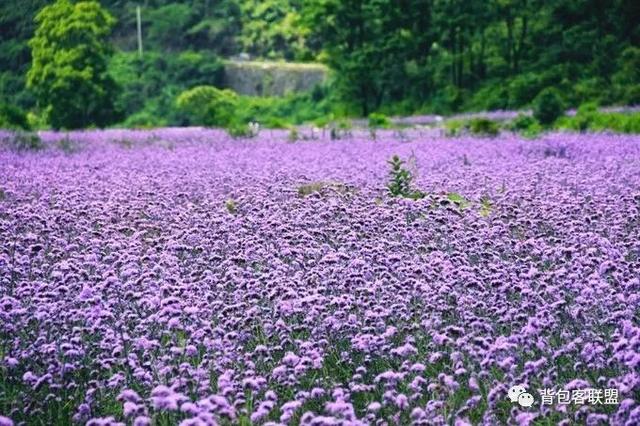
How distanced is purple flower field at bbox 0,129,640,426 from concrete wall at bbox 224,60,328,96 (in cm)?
3651

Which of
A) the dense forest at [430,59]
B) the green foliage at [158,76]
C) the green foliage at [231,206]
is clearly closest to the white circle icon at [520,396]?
the green foliage at [231,206]

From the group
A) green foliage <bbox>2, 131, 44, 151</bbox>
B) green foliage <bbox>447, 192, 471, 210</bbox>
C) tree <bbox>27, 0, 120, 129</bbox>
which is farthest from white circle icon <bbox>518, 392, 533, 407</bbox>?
tree <bbox>27, 0, 120, 129</bbox>

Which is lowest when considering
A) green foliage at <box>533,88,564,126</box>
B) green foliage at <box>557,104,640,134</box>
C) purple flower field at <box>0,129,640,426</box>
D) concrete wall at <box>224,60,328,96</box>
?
purple flower field at <box>0,129,640,426</box>

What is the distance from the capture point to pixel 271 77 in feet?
156

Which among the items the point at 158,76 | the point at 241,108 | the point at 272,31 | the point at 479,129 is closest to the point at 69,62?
the point at 241,108

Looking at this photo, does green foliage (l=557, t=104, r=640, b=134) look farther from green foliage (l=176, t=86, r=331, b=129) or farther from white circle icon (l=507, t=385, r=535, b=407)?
white circle icon (l=507, t=385, r=535, b=407)

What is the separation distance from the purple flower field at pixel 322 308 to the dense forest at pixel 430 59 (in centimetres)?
2147

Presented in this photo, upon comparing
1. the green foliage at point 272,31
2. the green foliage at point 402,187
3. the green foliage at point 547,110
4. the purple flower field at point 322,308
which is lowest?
the purple flower field at point 322,308

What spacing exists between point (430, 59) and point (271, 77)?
31.1ft

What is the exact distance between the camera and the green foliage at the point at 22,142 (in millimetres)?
18438

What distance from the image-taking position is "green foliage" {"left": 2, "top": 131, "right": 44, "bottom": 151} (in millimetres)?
18438

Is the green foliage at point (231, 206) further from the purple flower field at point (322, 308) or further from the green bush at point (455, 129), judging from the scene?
the green bush at point (455, 129)

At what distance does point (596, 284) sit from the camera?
5.86 m

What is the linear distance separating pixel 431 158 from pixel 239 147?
5.55m
